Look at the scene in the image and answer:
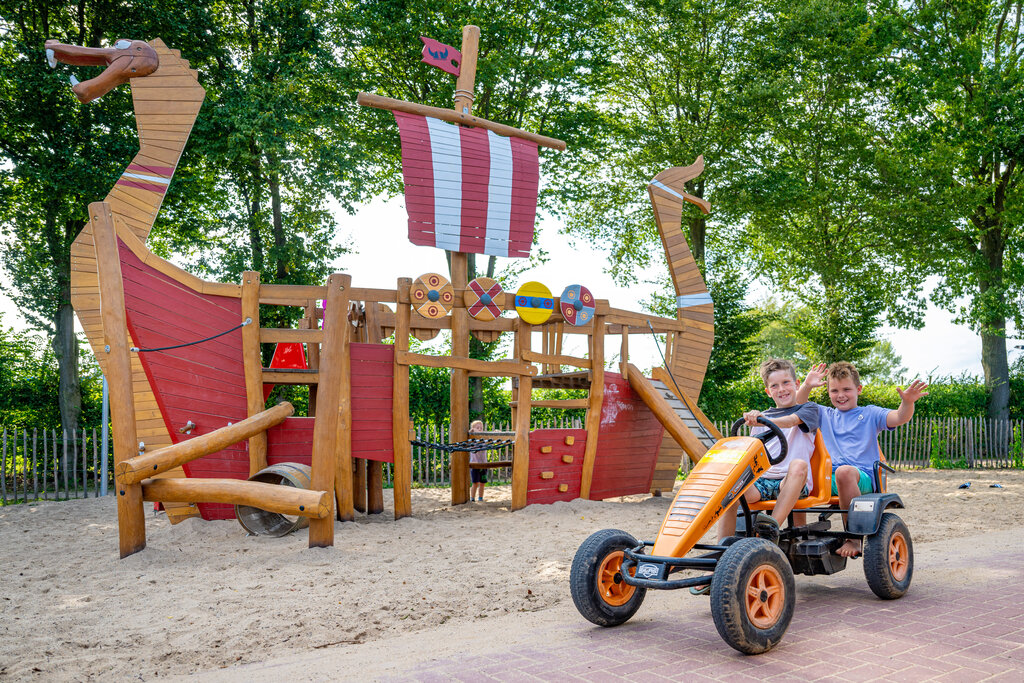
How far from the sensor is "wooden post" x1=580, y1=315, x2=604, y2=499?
920 centimetres

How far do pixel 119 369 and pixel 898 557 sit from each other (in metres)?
6.28

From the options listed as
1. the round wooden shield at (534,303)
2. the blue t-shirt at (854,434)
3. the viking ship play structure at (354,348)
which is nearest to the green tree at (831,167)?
the viking ship play structure at (354,348)

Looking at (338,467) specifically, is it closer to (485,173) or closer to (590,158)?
(485,173)

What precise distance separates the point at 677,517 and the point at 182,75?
7.37 meters

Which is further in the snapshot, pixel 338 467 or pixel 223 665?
pixel 338 467

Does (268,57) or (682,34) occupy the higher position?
(682,34)

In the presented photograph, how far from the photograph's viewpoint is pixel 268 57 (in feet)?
56.9

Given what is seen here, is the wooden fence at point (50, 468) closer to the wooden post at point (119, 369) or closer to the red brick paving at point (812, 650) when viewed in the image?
the wooden post at point (119, 369)

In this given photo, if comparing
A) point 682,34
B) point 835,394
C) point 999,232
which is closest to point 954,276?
point 999,232

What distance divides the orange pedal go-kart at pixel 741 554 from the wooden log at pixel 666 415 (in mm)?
3942

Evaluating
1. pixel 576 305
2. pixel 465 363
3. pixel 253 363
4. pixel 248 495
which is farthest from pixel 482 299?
pixel 248 495

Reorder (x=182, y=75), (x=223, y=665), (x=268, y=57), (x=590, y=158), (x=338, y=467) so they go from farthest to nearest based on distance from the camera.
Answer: (x=590, y=158)
(x=268, y=57)
(x=182, y=75)
(x=338, y=467)
(x=223, y=665)

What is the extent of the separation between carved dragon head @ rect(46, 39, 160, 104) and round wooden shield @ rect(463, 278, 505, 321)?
4.21 m

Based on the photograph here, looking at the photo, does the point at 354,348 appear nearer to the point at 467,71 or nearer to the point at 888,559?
the point at 467,71
